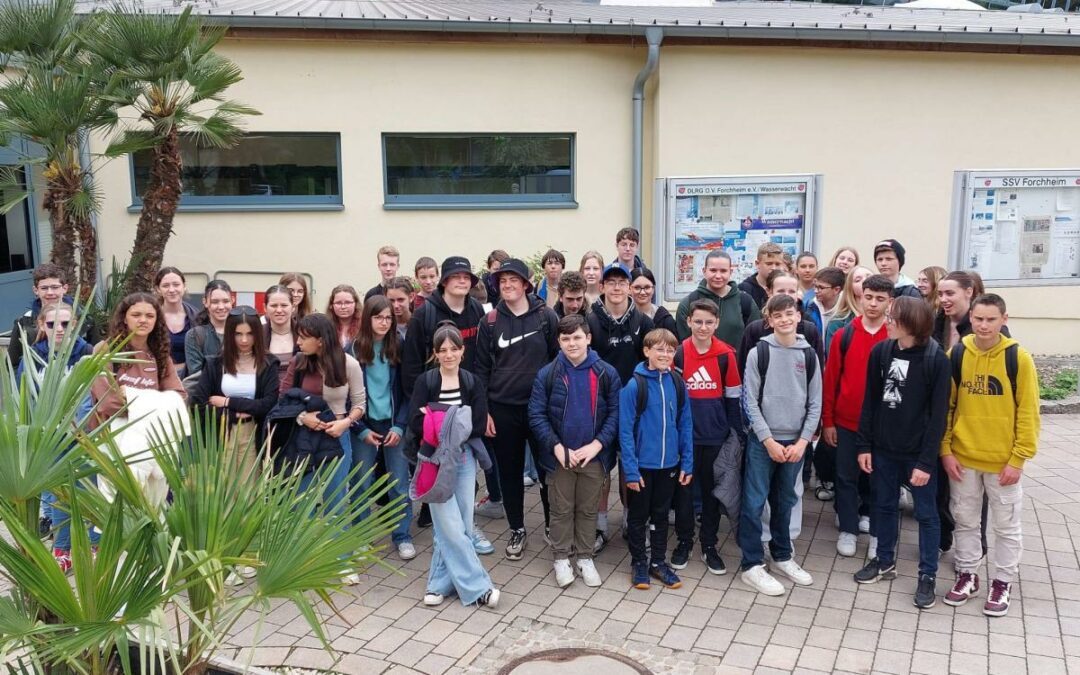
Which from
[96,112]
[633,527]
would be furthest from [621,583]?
[96,112]

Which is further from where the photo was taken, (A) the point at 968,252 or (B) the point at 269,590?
(A) the point at 968,252

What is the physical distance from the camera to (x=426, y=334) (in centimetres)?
576

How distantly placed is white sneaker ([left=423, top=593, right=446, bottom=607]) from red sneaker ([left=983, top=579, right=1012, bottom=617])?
3100 millimetres

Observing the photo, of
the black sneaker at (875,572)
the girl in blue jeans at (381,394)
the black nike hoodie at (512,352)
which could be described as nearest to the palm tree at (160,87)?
the girl in blue jeans at (381,394)

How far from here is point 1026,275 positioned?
34.3 ft

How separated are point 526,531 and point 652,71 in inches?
235

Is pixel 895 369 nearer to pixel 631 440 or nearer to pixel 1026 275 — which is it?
pixel 631 440

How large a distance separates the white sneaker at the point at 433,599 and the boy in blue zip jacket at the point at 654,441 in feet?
3.90

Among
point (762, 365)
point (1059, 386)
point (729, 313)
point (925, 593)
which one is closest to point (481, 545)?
point (762, 365)

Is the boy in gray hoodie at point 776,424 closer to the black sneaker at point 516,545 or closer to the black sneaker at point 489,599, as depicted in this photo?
the black sneaker at point 516,545

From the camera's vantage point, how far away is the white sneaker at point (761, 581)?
5191 millimetres

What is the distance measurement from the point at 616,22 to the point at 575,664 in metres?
7.73

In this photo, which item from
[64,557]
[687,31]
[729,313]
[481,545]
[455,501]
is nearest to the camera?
[64,557]

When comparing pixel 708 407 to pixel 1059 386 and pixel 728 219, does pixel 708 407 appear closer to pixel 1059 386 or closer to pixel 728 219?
pixel 728 219
